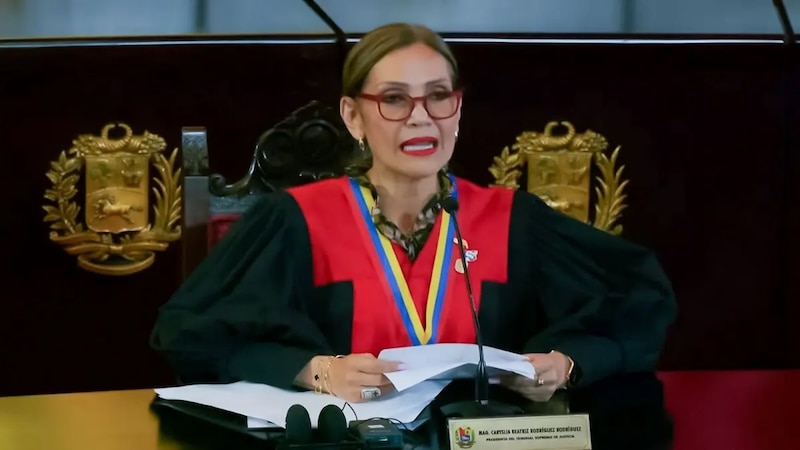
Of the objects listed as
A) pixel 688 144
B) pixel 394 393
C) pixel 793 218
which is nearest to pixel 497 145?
pixel 688 144

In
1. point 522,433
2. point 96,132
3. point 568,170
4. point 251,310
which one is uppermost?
point 96,132

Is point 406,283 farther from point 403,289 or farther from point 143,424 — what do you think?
point 143,424

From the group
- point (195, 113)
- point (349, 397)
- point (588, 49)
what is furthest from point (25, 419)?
point (588, 49)

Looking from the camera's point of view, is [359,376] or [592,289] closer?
[359,376]

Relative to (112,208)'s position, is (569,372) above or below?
below

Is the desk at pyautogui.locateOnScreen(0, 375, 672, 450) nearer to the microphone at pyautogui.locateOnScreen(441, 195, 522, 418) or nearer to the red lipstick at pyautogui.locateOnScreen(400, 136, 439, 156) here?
the microphone at pyautogui.locateOnScreen(441, 195, 522, 418)

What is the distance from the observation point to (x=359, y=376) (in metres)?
1.24

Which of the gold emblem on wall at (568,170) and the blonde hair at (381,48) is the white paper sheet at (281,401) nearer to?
the blonde hair at (381,48)

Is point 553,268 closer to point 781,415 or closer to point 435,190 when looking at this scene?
point 435,190

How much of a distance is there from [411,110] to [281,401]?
41 centimetres

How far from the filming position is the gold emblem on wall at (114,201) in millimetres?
2094

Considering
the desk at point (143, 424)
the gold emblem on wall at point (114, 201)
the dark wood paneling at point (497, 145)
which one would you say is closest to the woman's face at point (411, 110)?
the desk at point (143, 424)

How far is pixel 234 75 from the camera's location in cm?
210

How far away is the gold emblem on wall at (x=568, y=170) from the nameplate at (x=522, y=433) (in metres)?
1.13
